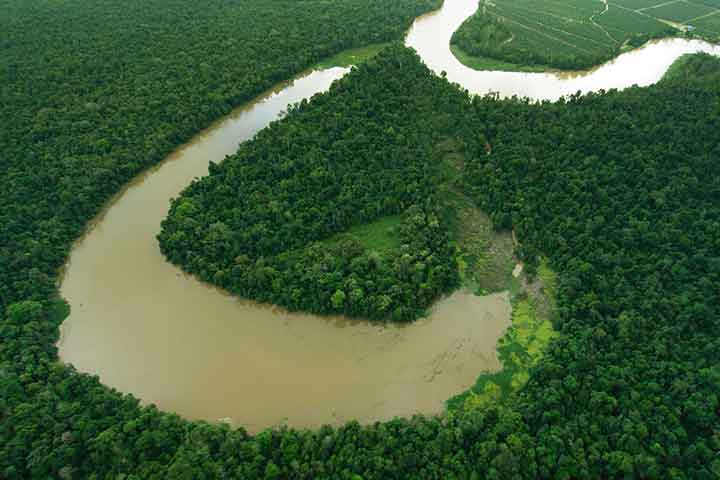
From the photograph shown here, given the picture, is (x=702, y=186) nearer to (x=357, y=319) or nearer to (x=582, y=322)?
(x=582, y=322)

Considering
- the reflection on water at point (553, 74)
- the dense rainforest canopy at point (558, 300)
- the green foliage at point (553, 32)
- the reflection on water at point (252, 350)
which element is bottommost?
the reflection on water at point (252, 350)

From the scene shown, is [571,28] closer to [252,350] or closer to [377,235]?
[377,235]

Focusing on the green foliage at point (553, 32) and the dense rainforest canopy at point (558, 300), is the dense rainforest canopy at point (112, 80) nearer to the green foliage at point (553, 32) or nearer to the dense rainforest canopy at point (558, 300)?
the dense rainforest canopy at point (558, 300)

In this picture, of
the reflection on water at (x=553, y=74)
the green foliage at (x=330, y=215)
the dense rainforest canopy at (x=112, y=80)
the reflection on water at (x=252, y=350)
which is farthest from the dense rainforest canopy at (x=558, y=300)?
the reflection on water at (x=553, y=74)

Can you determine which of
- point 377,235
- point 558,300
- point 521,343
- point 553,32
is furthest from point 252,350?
point 553,32

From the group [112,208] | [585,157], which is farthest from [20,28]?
[585,157]

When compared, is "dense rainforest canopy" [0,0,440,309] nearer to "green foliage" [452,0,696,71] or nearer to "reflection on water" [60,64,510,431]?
"reflection on water" [60,64,510,431]

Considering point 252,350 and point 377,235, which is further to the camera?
point 377,235
